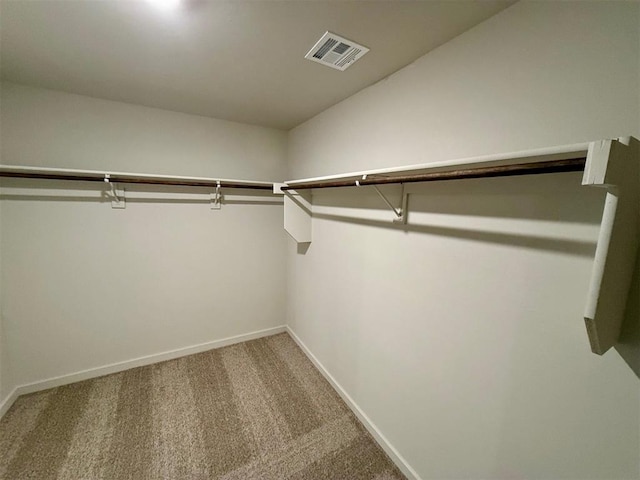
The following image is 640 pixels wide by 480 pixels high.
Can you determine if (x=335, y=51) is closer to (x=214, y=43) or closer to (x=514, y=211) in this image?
(x=214, y=43)

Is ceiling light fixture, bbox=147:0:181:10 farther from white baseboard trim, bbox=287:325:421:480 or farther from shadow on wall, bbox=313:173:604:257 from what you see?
white baseboard trim, bbox=287:325:421:480

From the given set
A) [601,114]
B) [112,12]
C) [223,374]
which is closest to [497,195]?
[601,114]

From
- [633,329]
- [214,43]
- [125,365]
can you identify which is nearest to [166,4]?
[214,43]

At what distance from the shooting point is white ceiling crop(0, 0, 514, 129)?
3.23 ft

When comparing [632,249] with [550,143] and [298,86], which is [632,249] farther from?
[298,86]

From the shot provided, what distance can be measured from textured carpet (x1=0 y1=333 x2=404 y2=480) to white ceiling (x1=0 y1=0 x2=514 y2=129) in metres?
2.26

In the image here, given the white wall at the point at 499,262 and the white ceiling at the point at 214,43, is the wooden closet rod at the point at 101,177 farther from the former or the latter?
the white wall at the point at 499,262

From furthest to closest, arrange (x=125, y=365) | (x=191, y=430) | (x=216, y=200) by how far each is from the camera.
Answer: (x=216, y=200), (x=125, y=365), (x=191, y=430)

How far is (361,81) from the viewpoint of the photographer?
154 centimetres

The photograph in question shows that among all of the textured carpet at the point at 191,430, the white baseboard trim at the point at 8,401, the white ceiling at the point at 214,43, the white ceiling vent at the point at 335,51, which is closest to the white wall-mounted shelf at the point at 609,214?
the white ceiling at the point at 214,43

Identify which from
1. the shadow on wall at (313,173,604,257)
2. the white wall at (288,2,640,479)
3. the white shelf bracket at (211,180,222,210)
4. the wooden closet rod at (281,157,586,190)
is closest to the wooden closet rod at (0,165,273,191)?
the white shelf bracket at (211,180,222,210)

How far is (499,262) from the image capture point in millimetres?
982

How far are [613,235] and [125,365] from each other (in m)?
3.11

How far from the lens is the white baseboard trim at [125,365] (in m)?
1.87
